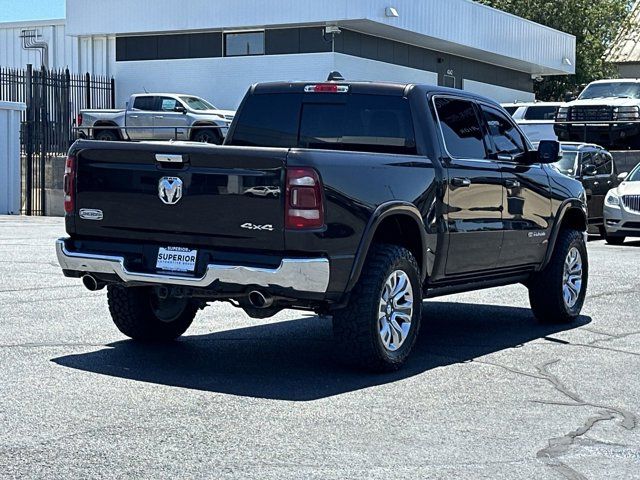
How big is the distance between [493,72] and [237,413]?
146 ft

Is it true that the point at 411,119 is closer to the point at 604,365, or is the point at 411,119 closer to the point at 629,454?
the point at 604,365

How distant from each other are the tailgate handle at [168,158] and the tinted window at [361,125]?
1.74 metres

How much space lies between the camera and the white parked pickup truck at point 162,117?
107ft

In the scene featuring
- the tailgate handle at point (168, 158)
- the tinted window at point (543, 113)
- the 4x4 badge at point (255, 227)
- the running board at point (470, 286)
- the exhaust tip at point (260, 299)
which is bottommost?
the running board at point (470, 286)

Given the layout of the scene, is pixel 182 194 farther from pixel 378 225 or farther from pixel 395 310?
pixel 395 310

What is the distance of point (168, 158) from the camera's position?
7992 millimetres

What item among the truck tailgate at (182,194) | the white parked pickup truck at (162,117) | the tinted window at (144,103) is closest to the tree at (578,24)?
the white parked pickup truck at (162,117)

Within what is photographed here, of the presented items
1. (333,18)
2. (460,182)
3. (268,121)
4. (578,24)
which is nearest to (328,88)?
(268,121)

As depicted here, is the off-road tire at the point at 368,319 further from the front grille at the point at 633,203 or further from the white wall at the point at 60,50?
the white wall at the point at 60,50

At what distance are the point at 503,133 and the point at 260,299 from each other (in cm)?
351

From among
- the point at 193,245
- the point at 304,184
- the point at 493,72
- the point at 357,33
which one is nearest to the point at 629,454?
the point at 304,184

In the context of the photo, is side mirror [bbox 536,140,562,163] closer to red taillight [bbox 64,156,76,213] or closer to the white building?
red taillight [bbox 64,156,76,213]

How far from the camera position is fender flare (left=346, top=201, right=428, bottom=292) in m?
7.86

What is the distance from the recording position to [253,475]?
5.58 meters
